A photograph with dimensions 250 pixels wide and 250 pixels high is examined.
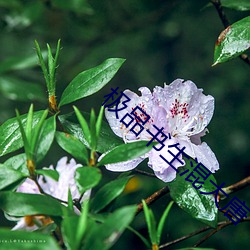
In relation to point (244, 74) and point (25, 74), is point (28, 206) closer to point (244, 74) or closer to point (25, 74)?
point (25, 74)

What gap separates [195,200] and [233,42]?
269mm

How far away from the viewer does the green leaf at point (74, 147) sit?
0.94 metres

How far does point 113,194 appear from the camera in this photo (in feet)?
3.09

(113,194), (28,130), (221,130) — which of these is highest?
(28,130)

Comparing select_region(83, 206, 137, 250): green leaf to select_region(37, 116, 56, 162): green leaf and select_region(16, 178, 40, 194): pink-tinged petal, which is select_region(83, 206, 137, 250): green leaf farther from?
select_region(16, 178, 40, 194): pink-tinged petal

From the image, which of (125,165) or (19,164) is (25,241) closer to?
(19,164)

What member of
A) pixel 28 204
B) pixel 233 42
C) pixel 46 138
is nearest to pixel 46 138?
pixel 46 138

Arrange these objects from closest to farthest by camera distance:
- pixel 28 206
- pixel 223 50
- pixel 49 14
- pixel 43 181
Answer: pixel 28 206 < pixel 223 50 < pixel 43 181 < pixel 49 14

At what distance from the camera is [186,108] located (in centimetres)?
115

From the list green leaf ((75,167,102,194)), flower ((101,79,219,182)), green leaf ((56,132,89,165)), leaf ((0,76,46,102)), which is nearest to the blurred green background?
leaf ((0,76,46,102))

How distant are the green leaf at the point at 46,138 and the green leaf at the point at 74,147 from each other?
16 mm

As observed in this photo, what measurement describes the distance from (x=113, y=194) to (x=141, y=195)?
1.55 m

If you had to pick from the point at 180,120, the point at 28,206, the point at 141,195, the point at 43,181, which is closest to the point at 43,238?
the point at 28,206

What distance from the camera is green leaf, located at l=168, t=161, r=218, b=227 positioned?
106cm
